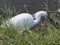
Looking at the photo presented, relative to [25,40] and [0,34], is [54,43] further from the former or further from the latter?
[0,34]

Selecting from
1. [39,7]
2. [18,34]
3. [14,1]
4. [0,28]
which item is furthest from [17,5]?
[18,34]

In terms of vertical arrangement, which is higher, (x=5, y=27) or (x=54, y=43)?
(x=5, y=27)

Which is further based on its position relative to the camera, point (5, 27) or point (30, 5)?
point (30, 5)

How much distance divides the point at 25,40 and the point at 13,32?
0.67 feet

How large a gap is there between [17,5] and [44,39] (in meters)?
3.64

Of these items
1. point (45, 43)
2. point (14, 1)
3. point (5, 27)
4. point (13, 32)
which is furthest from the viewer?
point (14, 1)

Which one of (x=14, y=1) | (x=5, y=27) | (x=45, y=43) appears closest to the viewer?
(x=45, y=43)

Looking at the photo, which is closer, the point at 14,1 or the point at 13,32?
the point at 13,32

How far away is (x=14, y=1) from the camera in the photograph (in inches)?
225

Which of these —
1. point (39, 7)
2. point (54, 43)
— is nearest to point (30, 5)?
point (39, 7)

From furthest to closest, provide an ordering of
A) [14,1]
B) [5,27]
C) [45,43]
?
1. [14,1]
2. [5,27]
3. [45,43]

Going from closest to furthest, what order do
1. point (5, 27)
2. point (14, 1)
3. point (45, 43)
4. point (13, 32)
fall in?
point (45, 43) < point (13, 32) < point (5, 27) < point (14, 1)

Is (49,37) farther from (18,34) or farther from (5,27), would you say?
(5,27)

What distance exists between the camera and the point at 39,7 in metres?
5.77
